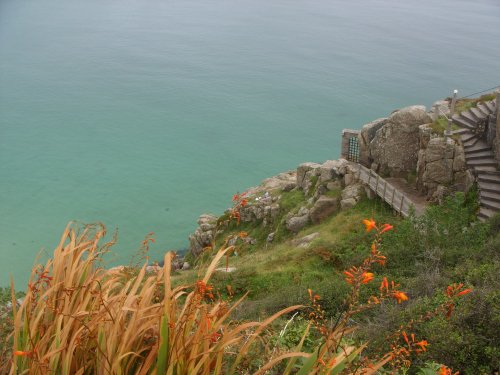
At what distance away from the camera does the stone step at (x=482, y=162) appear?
17.9 m

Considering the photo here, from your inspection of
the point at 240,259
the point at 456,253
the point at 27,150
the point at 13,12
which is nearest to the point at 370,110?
the point at 27,150

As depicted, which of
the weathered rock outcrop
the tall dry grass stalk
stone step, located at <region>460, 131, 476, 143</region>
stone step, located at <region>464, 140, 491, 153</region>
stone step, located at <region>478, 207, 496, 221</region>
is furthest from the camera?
stone step, located at <region>460, 131, 476, 143</region>

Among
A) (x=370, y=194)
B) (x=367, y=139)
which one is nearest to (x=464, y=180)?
(x=370, y=194)

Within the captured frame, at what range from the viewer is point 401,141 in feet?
65.1

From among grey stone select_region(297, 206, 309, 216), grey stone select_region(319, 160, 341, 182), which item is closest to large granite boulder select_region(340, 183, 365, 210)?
grey stone select_region(319, 160, 341, 182)

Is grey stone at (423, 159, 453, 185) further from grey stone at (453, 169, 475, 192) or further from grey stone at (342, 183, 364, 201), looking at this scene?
grey stone at (342, 183, 364, 201)

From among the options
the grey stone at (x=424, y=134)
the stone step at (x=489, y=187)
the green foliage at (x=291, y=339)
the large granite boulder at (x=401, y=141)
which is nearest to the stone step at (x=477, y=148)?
the grey stone at (x=424, y=134)

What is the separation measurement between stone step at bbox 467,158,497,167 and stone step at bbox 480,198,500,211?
1583 millimetres

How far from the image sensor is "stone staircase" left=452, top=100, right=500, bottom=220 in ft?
55.1

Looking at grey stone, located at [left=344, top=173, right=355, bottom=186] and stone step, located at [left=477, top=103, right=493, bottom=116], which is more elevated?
stone step, located at [left=477, top=103, right=493, bottom=116]

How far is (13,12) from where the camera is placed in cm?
7025

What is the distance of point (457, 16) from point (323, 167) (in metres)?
70.9

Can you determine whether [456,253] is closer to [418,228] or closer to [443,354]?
[418,228]

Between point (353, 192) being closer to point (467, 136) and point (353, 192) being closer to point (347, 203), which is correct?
point (347, 203)
